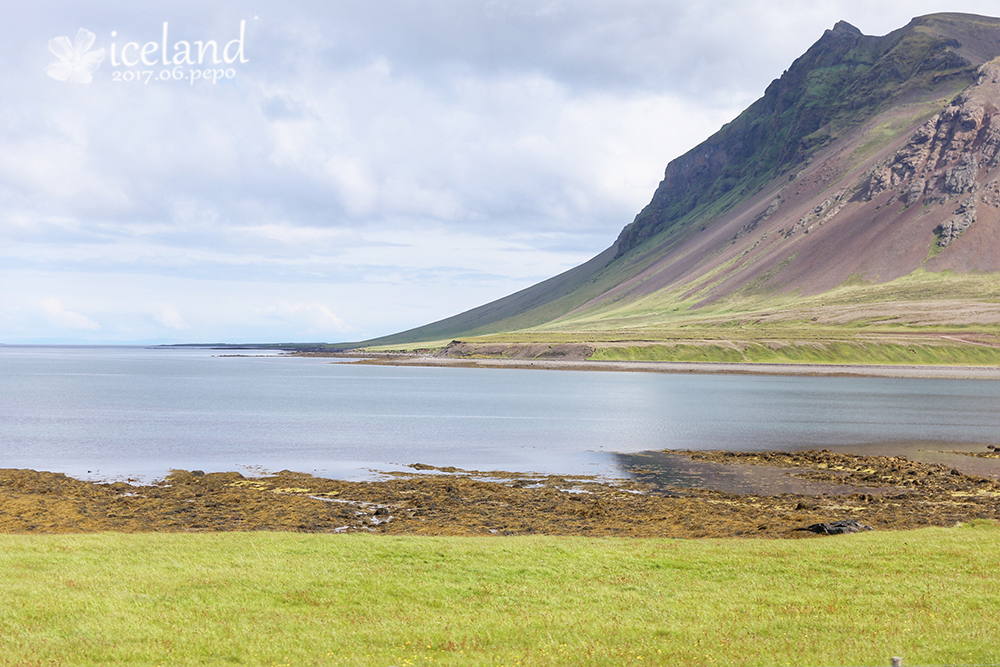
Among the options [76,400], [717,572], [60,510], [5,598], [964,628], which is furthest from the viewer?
[76,400]

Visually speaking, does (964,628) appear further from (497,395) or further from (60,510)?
(497,395)

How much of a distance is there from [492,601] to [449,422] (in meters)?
62.3

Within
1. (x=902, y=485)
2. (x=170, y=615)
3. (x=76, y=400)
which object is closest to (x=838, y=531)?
(x=902, y=485)

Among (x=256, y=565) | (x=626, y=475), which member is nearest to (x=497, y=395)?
(x=626, y=475)

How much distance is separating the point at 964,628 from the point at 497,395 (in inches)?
3968

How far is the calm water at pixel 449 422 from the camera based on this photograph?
189 feet

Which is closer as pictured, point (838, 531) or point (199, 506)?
point (838, 531)

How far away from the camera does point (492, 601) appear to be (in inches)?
779

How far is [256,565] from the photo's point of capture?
2300 centimetres

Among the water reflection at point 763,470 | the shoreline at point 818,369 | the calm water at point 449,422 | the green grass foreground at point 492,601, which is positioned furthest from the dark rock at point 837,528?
the shoreline at point 818,369

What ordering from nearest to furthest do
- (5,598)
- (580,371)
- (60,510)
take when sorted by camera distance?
(5,598), (60,510), (580,371)

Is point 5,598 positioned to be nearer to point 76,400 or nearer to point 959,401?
point 76,400

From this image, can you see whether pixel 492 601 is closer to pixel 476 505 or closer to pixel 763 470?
pixel 476 505

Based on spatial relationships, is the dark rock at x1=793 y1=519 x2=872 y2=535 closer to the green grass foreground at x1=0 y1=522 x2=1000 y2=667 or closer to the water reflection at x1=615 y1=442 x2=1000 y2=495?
the green grass foreground at x1=0 y1=522 x2=1000 y2=667
